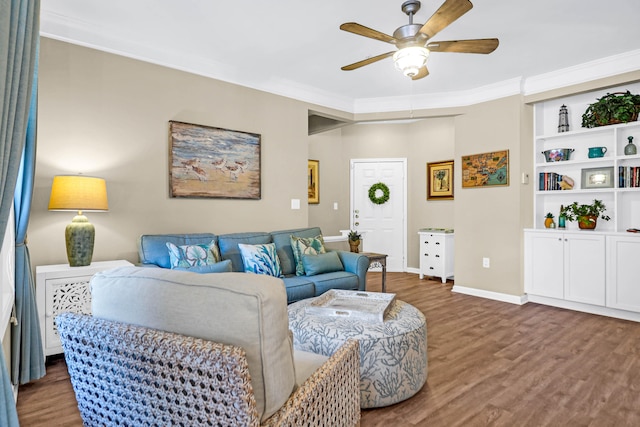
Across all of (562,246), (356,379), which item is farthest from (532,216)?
(356,379)

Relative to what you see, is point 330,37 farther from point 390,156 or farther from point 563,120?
point 390,156

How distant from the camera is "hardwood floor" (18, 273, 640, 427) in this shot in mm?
2010

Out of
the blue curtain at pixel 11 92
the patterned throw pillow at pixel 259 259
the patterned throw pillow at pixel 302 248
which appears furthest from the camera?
the patterned throw pillow at pixel 302 248

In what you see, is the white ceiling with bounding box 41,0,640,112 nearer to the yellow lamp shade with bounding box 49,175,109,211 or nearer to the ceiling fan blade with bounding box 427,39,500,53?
the ceiling fan blade with bounding box 427,39,500,53

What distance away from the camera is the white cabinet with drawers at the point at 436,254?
5691mm

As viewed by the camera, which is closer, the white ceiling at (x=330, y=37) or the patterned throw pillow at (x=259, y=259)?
the white ceiling at (x=330, y=37)

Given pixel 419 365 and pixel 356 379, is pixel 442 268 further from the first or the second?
pixel 356 379

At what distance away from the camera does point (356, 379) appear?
164 centimetres

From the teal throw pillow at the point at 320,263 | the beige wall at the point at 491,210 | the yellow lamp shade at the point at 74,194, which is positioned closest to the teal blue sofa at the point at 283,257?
the teal throw pillow at the point at 320,263

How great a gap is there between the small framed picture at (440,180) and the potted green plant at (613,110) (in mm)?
2120

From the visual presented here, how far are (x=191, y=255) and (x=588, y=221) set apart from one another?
13.6ft

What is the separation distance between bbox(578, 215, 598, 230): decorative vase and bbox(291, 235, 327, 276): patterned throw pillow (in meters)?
2.88

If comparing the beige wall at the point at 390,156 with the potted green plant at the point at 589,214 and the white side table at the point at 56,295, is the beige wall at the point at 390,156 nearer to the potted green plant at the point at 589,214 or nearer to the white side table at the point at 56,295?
the potted green plant at the point at 589,214

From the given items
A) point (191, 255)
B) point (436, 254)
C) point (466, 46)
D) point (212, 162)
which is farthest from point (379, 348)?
point (436, 254)
